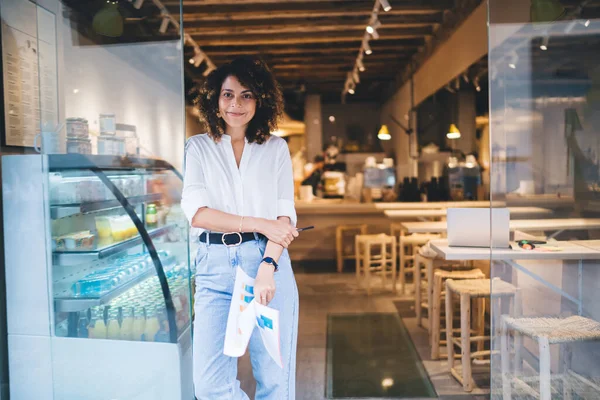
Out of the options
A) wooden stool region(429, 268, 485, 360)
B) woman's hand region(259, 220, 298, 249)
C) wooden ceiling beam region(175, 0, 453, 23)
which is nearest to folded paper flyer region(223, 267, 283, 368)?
woman's hand region(259, 220, 298, 249)

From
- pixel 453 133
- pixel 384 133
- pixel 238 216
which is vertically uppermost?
pixel 384 133

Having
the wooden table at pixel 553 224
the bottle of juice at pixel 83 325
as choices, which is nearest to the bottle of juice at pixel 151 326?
the bottle of juice at pixel 83 325

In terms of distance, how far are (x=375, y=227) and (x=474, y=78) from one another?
7.95 feet

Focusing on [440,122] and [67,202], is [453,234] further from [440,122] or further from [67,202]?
[440,122]

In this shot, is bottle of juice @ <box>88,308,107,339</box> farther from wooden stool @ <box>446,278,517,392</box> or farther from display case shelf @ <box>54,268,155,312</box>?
wooden stool @ <box>446,278,517,392</box>

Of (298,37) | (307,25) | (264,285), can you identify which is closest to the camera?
(264,285)

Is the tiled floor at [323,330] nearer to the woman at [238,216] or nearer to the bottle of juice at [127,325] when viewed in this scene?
the bottle of juice at [127,325]

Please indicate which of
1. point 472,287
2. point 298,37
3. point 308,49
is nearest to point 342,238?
point 308,49

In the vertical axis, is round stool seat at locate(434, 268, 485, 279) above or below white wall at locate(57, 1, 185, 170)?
below

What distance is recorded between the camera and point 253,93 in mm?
1892

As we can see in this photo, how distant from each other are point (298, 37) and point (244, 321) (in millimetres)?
5369

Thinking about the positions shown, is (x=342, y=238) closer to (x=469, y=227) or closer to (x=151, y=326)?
(x=469, y=227)

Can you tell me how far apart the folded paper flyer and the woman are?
0.04 m

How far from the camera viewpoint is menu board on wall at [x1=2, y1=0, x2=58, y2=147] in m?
2.42
